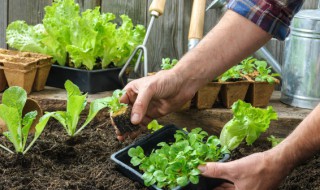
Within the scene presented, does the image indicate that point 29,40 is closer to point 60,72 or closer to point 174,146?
point 60,72

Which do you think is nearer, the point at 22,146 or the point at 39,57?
the point at 22,146

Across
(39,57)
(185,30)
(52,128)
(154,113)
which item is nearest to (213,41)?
(154,113)

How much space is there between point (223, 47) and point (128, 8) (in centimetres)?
127

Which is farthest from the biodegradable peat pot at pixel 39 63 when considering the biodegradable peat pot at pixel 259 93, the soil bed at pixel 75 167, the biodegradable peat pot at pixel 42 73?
the biodegradable peat pot at pixel 259 93

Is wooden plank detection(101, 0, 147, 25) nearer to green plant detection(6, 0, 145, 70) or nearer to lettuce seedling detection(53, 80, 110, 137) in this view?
green plant detection(6, 0, 145, 70)

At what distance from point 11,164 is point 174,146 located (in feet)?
1.83

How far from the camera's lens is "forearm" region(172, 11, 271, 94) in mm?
2131

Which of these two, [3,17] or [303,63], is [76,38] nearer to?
[3,17]

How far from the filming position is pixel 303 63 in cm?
277

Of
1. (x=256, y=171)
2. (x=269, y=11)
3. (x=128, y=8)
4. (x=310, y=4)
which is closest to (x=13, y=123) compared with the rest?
(x=256, y=171)

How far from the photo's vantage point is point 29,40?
289 centimetres

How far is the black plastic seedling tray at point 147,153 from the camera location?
1866 mm

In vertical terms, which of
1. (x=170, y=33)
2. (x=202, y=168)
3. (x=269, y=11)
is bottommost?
(x=202, y=168)

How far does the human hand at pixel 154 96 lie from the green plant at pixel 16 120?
285 millimetres
